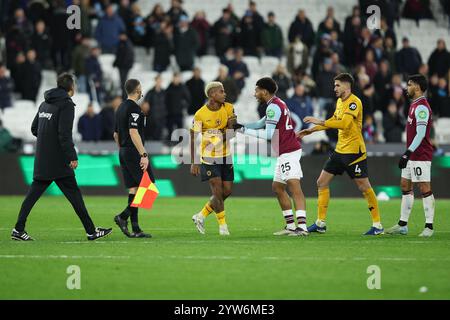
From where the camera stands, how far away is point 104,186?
24859 millimetres

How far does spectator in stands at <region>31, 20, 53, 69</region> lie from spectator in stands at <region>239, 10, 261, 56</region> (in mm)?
5505

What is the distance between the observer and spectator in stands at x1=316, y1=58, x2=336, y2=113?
28.8 metres

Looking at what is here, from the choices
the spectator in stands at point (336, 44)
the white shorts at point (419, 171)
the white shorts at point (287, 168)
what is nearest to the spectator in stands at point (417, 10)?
the spectator in stands at point (336, 44)

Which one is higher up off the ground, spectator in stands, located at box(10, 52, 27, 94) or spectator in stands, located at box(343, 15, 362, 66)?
spectator in stands, located at box(343, 15, 362, 66)

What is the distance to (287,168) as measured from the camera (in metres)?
15.2

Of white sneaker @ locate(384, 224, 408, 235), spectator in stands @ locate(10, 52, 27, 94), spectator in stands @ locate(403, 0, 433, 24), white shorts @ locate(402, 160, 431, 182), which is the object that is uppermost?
spectator in stands @ locate(403, 0, 433, 24)

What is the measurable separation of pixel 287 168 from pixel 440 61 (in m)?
15.8

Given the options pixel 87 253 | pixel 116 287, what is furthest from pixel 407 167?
pixel 116 287

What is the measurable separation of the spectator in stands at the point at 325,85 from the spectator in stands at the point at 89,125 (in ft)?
20.1

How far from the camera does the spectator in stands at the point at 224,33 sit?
30.7 metres

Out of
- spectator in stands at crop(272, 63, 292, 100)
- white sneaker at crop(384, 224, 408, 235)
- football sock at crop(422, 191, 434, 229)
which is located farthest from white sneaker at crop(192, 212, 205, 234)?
spectator in stands at crop(272, 63, 292, 100)

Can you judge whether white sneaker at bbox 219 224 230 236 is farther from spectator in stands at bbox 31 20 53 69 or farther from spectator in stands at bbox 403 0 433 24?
spectator in stands at bbox 403 0 433 24

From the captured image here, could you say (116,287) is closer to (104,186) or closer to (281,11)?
(104,186)

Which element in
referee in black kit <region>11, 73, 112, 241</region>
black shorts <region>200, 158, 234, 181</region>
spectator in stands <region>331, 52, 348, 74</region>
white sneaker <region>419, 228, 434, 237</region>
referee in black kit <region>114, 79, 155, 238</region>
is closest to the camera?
referee in black kit <region>11, 73, 112, 241</region>
